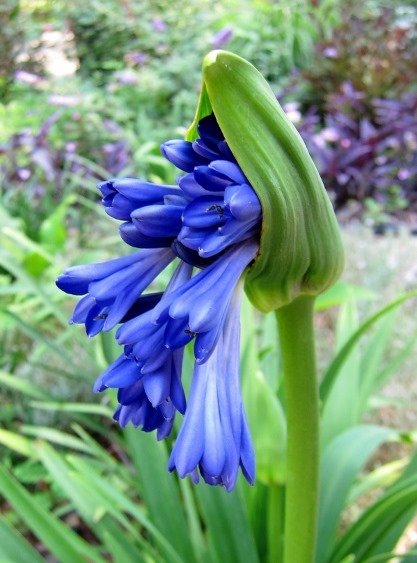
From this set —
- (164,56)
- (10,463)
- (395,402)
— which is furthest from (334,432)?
(164,56)

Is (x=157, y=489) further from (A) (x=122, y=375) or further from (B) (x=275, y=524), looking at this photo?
(A) (x=122, y=375)

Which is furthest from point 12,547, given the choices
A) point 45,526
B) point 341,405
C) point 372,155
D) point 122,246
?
point 372,155

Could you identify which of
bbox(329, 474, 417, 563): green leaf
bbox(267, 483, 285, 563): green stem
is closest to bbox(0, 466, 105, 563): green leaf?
bbox(267, 483, 285, 563): green stem

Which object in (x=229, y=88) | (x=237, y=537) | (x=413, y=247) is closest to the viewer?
(x=229, y=88)

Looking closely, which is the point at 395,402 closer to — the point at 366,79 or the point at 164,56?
the point at 366,79

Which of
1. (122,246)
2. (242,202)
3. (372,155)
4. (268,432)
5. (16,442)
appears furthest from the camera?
(372,155)

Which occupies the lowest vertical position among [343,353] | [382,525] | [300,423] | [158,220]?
[382,525]

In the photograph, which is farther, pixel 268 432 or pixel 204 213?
pixel 268 432

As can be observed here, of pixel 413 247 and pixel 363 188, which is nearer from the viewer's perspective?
pixel 413 247
